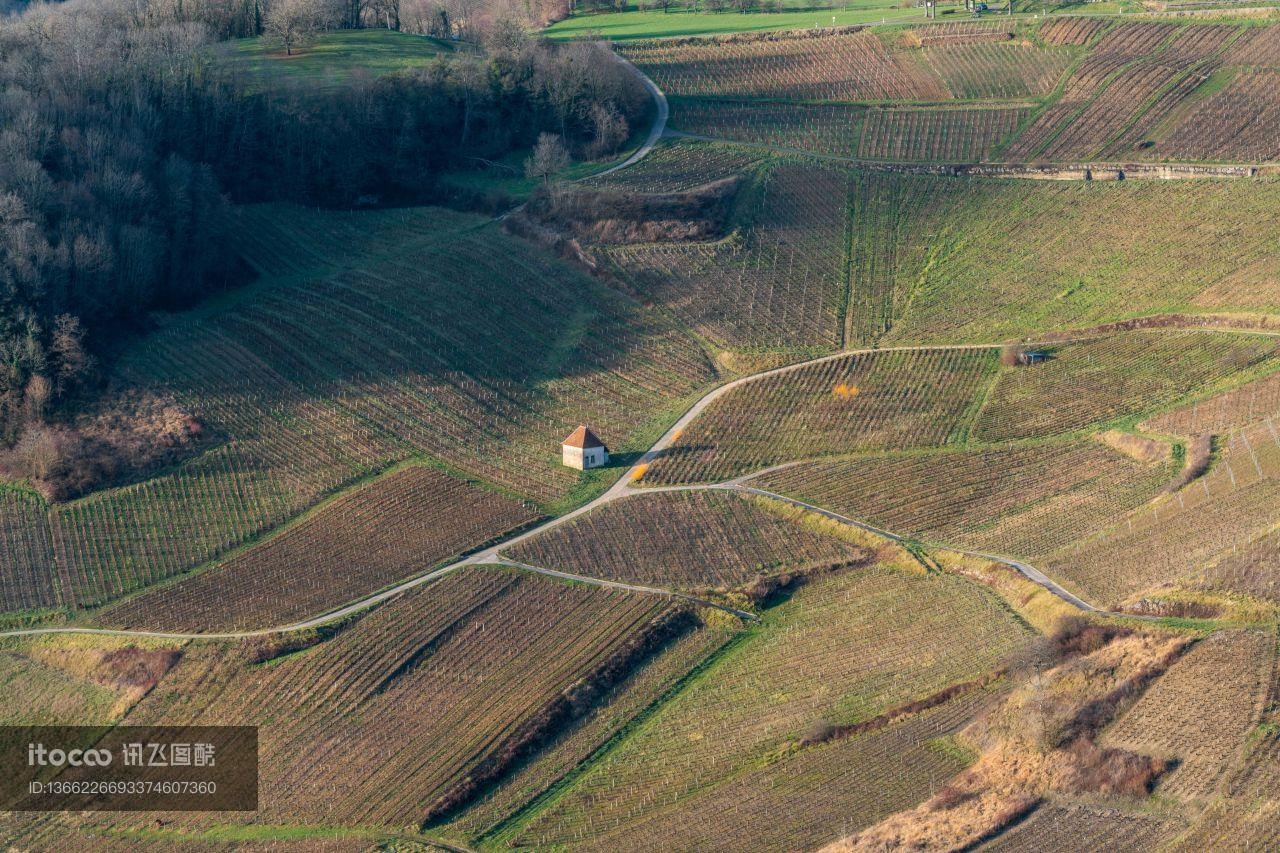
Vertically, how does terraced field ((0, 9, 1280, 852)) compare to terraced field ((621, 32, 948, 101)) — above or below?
below

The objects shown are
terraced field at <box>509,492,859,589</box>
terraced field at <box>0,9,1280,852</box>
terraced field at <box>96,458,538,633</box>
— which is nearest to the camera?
terraced field at <box>0,9,1280,852</box>

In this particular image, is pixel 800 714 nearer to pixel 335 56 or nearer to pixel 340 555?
pixel 340 555

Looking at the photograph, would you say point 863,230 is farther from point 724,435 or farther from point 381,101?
point 381,101

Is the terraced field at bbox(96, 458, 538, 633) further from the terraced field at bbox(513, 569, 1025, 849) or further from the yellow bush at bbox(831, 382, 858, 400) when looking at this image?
the yellow bush at bbox(831, 382, 858, 400)

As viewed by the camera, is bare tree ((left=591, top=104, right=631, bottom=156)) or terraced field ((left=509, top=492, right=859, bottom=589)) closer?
terraced field ((left=509, top=492, right=859, bottom=589))

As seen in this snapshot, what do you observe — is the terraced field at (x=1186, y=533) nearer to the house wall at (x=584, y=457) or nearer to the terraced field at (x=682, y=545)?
the terraced field at (x=682, y=545)

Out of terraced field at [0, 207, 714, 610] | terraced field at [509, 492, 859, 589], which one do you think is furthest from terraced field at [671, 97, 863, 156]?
terraced field at [509, 492, 859, 589]
